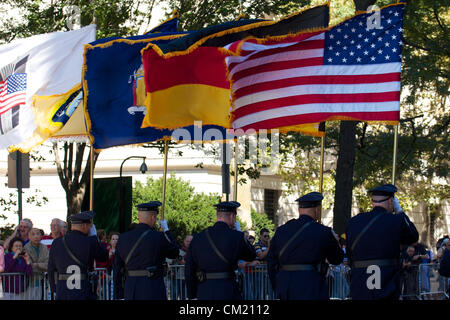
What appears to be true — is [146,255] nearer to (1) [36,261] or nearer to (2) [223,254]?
(2) [223,254]

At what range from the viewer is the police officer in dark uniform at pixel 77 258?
10.7 metres

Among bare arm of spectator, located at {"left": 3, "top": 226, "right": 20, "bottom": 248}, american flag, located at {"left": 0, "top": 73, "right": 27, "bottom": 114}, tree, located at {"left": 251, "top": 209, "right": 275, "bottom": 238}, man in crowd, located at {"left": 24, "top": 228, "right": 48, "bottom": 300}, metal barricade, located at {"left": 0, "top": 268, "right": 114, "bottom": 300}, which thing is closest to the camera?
metal barricade, located at {"left": 0, "top": 268, "right": 114, "bottom": 300}

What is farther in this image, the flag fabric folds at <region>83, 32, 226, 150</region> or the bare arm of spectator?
the flag fabric folds at <region>83, 32, 226, 150</region>

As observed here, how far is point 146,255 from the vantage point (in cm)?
1028

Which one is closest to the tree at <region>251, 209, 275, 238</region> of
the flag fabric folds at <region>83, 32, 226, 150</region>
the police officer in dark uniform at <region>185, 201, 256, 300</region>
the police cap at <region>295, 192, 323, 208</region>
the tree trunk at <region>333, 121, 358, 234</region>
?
the tree trunk at <region>333, 121, 358, 234</region>

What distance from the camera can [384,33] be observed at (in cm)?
1176

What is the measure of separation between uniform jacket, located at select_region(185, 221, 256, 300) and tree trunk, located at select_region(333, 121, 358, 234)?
7.01 m

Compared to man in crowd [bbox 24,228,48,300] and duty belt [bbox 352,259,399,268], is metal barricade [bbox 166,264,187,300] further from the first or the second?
duty belt [bbox 352,259,399,268]

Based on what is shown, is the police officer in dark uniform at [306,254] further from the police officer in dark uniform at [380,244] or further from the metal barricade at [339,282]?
the metal barricade at [339,282]

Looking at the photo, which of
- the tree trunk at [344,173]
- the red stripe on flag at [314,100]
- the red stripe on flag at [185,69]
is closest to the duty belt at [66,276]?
the red stripe on flag at [185,69]

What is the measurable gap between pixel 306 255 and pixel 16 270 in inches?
190

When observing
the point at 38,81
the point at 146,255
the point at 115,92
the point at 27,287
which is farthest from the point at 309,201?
the point at 38,81

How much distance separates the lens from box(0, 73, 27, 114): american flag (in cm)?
1530

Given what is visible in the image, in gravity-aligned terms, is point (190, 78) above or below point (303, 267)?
above
